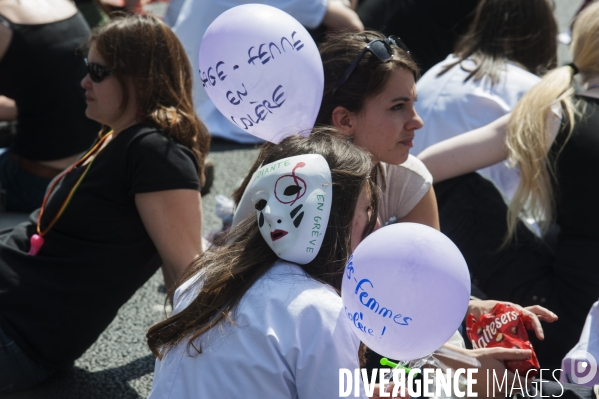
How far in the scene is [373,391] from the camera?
5.46 ft

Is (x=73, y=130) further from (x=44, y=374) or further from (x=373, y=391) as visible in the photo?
(x=373, y=391)

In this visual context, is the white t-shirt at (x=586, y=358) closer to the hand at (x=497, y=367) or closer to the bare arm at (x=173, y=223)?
the hand at (x=497, y=367)

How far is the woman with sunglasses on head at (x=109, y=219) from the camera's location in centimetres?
237

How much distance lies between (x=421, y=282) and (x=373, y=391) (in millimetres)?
336

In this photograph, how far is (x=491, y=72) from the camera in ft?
10.3

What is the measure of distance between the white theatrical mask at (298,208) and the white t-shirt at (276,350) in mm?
64

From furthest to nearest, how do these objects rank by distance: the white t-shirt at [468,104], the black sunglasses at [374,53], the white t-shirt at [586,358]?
1. the white t-shirt at [468,104]
2. the black sunglasses at [374,53]
3. the white t-shirt at [586,358]

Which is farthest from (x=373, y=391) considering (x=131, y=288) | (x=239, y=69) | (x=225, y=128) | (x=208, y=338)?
(x=225, y=128)


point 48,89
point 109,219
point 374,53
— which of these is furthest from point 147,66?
point 48,89

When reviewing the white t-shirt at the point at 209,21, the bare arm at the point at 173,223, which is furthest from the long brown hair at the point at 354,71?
the white t-shirt at the point at 209,21

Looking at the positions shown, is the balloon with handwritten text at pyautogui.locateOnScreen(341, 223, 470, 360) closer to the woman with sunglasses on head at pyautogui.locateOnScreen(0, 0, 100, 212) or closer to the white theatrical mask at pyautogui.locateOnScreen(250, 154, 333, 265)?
the white theatrical mask at pyautogui.locateOnScreen(250, 154, 333, 265)

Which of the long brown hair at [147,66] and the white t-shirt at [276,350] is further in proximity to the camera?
the long brown hair at [147,66]

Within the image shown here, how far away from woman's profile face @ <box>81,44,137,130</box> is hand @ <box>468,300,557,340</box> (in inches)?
49.7

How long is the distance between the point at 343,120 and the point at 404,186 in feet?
1.01
